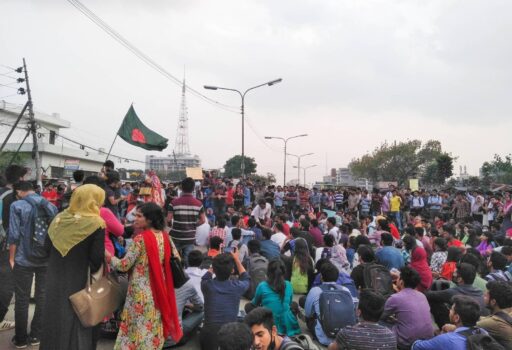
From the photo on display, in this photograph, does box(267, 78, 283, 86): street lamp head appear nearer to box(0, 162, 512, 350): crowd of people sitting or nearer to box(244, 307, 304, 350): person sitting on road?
box(0, 162, 512, 350): crowd of people sitting

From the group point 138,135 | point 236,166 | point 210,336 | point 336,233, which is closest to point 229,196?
point 138,135

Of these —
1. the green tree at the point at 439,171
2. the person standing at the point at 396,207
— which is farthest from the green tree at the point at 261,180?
the green tree at the point at 439,171

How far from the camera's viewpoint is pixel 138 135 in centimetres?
1003

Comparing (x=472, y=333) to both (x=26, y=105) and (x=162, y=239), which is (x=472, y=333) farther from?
(x=26, y=105)

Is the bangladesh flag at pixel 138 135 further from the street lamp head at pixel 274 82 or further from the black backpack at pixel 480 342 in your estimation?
the street lamp head at pixel 274 82

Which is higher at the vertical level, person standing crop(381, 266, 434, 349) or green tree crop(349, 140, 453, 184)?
green tree crop(349, 140, 453, 184)

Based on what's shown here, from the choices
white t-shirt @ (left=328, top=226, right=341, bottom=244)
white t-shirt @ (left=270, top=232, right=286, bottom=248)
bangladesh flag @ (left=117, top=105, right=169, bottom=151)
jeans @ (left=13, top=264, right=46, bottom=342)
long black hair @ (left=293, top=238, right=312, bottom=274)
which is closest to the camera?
jeans @ (left=13, top=264, right=46, bottom=342)

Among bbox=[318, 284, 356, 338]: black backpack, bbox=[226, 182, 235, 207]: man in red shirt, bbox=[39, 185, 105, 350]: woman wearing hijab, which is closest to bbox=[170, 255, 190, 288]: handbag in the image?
bbox=[39, 185, 105, 350]: woman wearing hijab

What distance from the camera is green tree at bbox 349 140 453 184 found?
50750 mm

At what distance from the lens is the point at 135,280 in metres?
3.51

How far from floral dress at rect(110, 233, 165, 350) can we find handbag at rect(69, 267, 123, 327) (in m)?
0.13

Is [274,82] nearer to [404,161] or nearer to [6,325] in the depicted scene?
[6,325]

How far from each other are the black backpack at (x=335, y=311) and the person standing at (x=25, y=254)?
3244 millimetres

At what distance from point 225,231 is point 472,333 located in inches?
222
